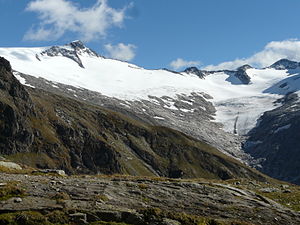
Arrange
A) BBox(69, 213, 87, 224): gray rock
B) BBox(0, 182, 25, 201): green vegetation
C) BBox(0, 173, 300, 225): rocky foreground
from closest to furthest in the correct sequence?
BBox(69, 213, 87, 224): gray rock < BBox(0, 173, 300, 225): rocky foreground < BBox(0, 182, 25, 201): green vegetation

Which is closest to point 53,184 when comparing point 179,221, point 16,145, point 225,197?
point 179,221

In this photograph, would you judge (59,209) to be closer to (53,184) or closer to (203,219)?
(53,184)

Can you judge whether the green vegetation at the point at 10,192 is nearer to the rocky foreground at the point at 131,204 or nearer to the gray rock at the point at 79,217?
the rocky foreground at the point at 131,204

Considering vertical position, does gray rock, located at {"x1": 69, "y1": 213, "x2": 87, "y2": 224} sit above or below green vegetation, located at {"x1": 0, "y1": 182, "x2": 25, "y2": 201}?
below

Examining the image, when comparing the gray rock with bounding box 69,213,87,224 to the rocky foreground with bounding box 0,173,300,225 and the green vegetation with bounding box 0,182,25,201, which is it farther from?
the green vegetation with bounding box 0,182,25,201

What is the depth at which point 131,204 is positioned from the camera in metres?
24.4

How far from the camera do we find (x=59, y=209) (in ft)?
70.2

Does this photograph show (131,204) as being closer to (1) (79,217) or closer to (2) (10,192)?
(1) (79,217)

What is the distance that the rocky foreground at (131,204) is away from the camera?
21.1m

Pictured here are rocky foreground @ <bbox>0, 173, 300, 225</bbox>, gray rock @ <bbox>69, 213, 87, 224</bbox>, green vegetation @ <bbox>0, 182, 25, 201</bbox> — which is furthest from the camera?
green vegetation @ <bbox>0, 182, 25, 201</bbox>

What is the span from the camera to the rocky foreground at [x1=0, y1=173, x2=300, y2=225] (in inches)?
829

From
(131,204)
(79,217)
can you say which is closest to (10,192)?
(79,217)

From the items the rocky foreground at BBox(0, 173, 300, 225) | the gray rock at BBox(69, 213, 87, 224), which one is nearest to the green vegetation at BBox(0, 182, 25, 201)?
the rocky foreground at BBox(0, 173, 300, 225)

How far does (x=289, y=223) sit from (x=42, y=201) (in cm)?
1525
